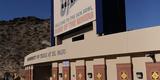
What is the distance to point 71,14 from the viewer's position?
30453mm

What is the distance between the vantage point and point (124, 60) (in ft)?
69.6

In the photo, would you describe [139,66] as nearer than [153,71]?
No

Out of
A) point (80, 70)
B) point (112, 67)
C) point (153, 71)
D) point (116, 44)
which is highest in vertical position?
point (116, 44)

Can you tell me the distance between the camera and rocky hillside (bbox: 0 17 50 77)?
90562mm

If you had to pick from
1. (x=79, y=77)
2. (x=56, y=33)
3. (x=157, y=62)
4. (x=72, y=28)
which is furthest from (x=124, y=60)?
(x=56, y=33)

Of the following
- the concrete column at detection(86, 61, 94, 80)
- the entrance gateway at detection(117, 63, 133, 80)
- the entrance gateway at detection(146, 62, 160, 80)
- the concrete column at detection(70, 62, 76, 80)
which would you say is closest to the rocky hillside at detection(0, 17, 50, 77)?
the concrete column at detection(70, 62, 76, 80)

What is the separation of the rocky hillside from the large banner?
50056 millimetres

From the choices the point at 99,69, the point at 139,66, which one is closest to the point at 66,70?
the point at 99,69

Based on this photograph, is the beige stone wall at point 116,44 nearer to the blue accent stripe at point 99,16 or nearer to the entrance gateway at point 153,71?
the blue accent stripe at point 99,16

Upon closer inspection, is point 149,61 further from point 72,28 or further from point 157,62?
point 72,28

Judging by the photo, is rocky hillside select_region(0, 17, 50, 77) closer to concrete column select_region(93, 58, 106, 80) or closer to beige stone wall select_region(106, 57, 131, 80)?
concrete column select_region(93, 58, 106, 80)

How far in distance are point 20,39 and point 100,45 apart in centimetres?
8644

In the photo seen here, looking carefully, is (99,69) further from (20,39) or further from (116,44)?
(20,39)

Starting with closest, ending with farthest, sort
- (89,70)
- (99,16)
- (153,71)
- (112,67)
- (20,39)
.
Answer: (153,71) → (112,67) → (99,16) → (89,70) → (20,39)
